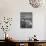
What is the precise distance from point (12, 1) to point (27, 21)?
3.20ft

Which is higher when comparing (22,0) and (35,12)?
(22,0)

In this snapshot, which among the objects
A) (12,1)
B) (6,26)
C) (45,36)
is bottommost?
(45,36)

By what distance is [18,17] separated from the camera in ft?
15.5

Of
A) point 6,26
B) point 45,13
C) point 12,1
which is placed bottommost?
point 6,26

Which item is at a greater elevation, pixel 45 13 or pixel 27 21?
pixel 45 13

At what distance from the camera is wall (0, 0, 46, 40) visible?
4.70 metres

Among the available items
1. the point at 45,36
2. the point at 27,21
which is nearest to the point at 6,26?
the point at 27,21

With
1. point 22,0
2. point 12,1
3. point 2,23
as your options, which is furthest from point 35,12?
point 2,23

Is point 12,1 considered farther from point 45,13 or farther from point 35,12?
point 45,13

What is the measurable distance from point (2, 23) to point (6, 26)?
0.19 meters

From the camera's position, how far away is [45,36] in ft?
15.6

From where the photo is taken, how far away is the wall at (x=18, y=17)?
4.70m

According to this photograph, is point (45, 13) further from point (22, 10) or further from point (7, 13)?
point (7, 13)

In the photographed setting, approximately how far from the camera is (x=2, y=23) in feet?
15.4
